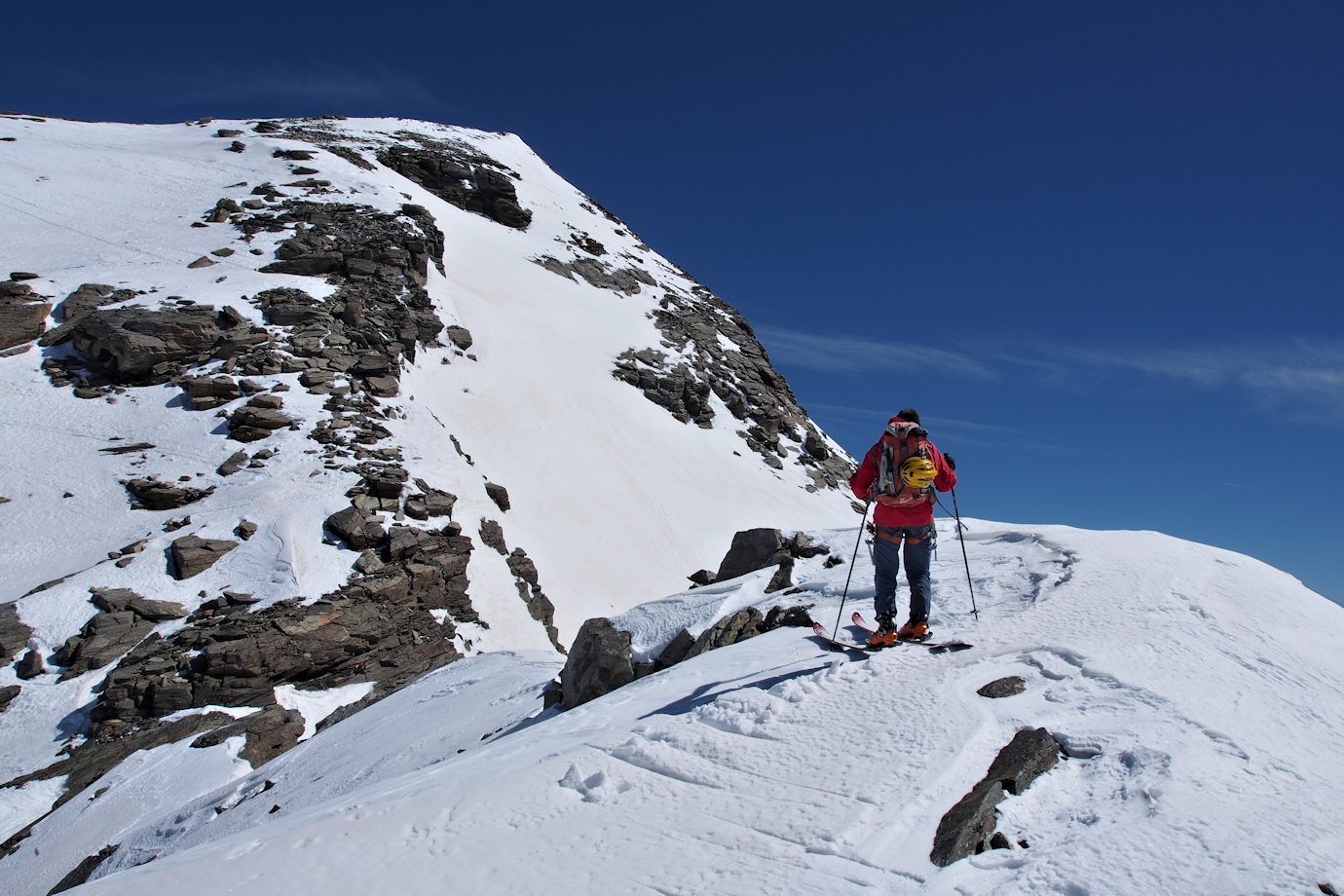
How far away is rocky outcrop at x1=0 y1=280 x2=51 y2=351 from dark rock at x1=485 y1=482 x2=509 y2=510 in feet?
40.4

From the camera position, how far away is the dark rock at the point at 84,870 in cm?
846

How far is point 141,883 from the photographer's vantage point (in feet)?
12.9

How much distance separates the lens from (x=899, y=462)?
6289 millimetres

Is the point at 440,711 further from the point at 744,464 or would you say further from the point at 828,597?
the point at 744,464

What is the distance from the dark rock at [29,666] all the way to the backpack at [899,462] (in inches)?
549

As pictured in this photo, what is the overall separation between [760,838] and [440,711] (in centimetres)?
776

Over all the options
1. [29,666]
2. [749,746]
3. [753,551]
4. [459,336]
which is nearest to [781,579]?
[753,551]

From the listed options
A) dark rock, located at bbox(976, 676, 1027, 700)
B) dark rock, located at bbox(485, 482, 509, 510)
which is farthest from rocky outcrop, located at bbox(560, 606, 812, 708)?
dark rock, located at bbox(485, 482, 509, 510)

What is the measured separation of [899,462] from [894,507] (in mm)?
394

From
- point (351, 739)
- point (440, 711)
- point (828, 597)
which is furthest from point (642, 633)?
point (351, 739)

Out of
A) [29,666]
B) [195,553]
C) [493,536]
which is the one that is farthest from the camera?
[493,536]

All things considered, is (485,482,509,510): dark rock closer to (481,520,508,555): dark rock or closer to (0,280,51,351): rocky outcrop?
(481,520,508,555): dark rock

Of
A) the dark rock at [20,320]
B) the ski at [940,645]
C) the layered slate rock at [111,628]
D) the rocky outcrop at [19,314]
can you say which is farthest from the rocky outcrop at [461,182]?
the ski at [940,645]

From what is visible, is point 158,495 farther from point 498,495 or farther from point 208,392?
point 498,495
